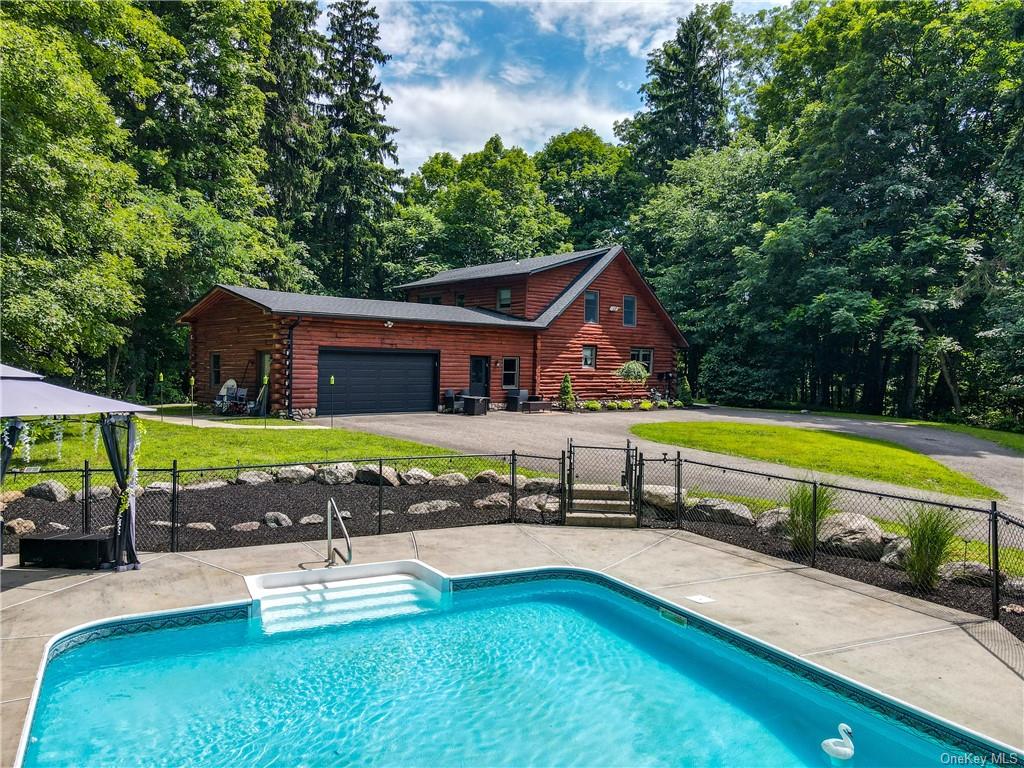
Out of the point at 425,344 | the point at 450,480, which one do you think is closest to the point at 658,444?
the point at 450,480

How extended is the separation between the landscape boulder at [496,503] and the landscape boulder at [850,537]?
4656mm

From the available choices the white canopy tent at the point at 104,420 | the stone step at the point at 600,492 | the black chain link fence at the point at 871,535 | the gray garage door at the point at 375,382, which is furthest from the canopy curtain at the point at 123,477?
the gray garage door at the point at 375,382

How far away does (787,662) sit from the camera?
5266 mm

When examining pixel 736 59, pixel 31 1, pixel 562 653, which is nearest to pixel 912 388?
pixel 562 653

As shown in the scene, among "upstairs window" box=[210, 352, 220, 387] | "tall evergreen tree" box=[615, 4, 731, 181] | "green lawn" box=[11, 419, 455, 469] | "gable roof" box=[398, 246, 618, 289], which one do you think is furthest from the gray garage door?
"tall evergreen tree" box=[615, 4, 731, 181]

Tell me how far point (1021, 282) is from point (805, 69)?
945 inches

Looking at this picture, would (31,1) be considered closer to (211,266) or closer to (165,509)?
(211,266)

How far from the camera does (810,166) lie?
104 ft

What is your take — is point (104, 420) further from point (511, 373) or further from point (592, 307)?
point (592, 307)

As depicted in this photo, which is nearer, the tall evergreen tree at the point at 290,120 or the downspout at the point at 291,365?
the downspout at the point at 291,365

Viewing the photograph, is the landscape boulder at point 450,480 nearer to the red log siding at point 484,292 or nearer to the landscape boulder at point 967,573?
the landscape boulder at point 967,573

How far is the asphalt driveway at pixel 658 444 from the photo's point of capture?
1363 centimetres

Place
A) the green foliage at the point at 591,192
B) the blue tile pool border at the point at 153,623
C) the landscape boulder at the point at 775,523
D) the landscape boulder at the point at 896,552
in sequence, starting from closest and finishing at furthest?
the blue tile pool border at the point at 153,623 → the landscape boulder at the point at 896,552 → the landscape boulder at the point at 775,523 → the green foliage at the point at 591,192

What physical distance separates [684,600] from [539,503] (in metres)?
4.10
